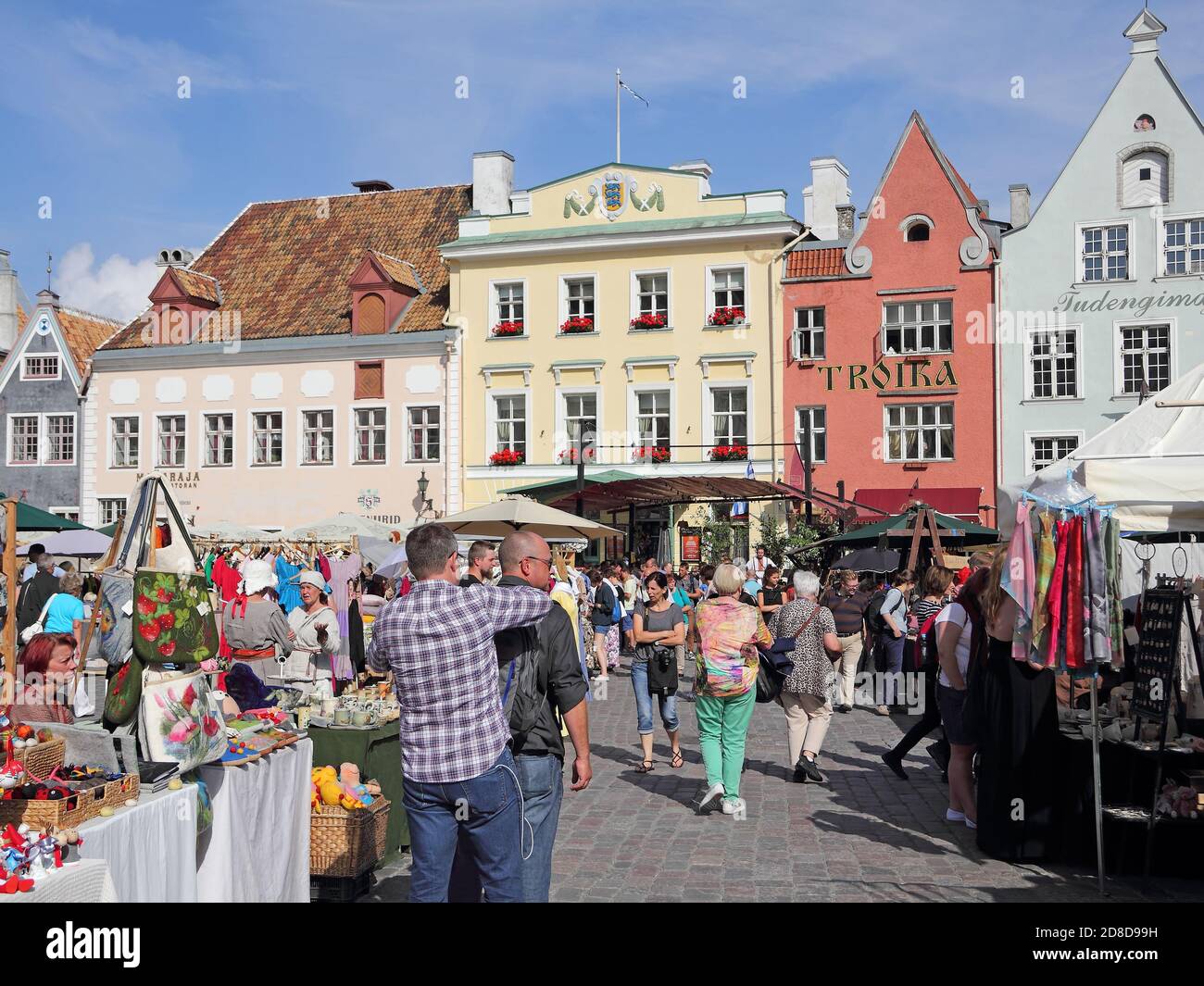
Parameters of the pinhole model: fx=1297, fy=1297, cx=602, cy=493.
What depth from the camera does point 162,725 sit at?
17.9 feet

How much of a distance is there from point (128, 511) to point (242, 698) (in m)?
2.02

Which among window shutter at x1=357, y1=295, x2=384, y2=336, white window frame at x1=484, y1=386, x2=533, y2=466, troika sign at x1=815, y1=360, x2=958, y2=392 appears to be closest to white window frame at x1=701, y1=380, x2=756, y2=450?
troika sign at x1=815, y1=360, x2=958, y2=392

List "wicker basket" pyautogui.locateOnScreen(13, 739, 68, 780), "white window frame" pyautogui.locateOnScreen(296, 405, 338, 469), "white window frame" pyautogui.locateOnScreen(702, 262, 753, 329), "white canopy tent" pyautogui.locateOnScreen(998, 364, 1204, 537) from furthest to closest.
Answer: "white window frame" pyautogui.locateOnScreen(296, 405, 338, 469)
"white window frame" pyautogui.locateOnScreen(702, 262, 753, 329)
"white canopy tent" pyautogui.locateOnScreen(998, 364, 1204, 537)
"wicker basket" pyautogui.locateOnScreen(13, 739, 68, 780)

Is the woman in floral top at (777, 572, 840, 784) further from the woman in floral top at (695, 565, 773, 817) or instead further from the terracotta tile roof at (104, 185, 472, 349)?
the terracotta tile roof at (104, 185, 472, 349)

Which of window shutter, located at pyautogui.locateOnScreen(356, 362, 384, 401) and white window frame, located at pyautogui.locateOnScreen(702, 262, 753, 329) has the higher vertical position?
white window frame, located at pyautogui.locateOnScreen(702, 262, 753, 329)

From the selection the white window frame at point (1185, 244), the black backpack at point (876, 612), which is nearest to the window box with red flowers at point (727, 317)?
the white window frame at point (1185, 244)

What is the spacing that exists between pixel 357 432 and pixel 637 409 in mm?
7978

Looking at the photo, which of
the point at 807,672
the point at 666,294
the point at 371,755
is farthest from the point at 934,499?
the point at 371,755

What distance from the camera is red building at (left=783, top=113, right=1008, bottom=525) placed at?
31.9 m

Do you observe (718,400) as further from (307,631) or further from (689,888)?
(689,888)

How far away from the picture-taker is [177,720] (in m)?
5.52

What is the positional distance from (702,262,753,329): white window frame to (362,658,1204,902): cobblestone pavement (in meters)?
22.3

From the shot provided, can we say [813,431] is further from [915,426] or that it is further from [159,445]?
→ [159,445]
